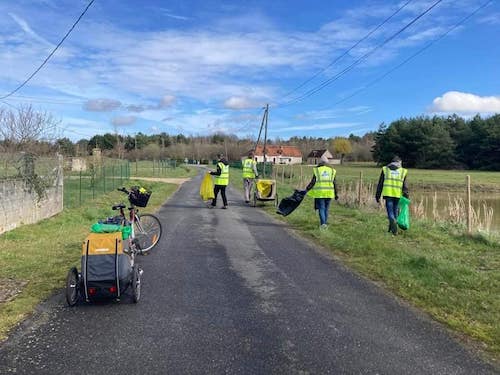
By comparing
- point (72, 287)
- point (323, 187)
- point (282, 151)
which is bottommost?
point (72, 287)

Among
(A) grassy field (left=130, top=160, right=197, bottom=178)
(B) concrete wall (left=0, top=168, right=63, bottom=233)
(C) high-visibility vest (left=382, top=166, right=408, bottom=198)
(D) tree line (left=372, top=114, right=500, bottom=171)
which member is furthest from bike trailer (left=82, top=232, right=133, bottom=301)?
(D) tree line (left=372, top=114, right=500, bottom=171)

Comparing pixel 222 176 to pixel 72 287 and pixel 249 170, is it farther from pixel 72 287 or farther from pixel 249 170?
pixel 72 287

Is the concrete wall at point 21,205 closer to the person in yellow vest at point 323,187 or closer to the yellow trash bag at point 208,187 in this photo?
the yellow trash bag at point 208,187

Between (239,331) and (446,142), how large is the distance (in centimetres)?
8024

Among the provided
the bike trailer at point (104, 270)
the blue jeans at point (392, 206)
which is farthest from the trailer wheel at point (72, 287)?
the blue jeans at point (392, 206)

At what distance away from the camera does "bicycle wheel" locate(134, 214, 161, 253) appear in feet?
26.3

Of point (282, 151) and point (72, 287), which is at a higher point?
point (282, 151)

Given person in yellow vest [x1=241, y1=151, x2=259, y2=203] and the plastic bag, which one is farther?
person in yellow vest [x1=241, y1=151, x2=259, y2=203]

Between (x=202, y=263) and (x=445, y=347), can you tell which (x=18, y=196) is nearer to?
(x=202, y=263)

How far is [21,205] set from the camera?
1126 cm

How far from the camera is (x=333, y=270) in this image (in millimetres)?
7363

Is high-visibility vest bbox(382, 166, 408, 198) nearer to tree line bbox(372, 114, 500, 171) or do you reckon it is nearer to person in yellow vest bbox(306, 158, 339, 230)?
person in yellow vest bbox(306, 158, 339, 230)

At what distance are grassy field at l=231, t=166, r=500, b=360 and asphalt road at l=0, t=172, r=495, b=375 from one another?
0.36 metres

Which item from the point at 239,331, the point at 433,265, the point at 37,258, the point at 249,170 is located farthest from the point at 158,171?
the point at 239,331
